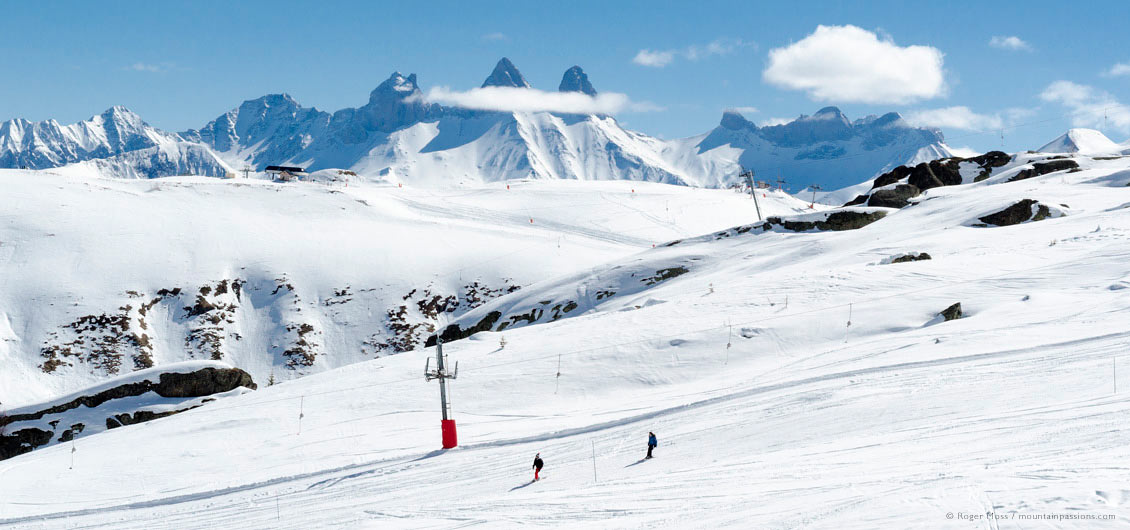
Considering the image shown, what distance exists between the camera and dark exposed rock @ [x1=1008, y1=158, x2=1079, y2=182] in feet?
235

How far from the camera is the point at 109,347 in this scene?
63594mm

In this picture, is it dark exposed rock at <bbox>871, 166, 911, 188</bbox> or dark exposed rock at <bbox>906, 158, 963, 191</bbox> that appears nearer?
dark exposed rock at <bbox>906, 158, 963, 191</bbox>

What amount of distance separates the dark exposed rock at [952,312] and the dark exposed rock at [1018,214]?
78.8ft

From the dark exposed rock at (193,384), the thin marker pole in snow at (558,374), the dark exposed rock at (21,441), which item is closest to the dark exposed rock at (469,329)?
the dark exposed rock at (193,384)

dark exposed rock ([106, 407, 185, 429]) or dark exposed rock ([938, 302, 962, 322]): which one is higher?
dark exposed rock ([938, 302, 962, 322])

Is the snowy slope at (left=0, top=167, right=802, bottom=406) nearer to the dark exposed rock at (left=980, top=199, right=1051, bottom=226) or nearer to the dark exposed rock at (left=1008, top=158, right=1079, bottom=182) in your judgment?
the dark exposed rock at (left=1008, top=158, right=1079, bottom=182)

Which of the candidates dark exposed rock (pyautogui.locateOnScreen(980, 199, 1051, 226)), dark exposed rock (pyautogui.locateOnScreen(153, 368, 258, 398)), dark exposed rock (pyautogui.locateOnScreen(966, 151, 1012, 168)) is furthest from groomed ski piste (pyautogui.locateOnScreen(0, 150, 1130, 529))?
dark exposed rock (pyautogui.locateOnScreen(966, 151, 1012, 168))

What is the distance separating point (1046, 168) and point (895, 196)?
17779 millimetres

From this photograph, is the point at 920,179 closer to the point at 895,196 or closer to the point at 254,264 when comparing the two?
the point at 895,196

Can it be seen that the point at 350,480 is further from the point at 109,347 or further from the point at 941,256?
the point at 109,347

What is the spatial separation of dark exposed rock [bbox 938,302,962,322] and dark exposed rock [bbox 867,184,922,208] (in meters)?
38.8

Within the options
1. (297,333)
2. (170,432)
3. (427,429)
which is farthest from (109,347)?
(427,429)

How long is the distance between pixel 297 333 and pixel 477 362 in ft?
124

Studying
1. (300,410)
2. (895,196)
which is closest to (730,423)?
(300,410)
